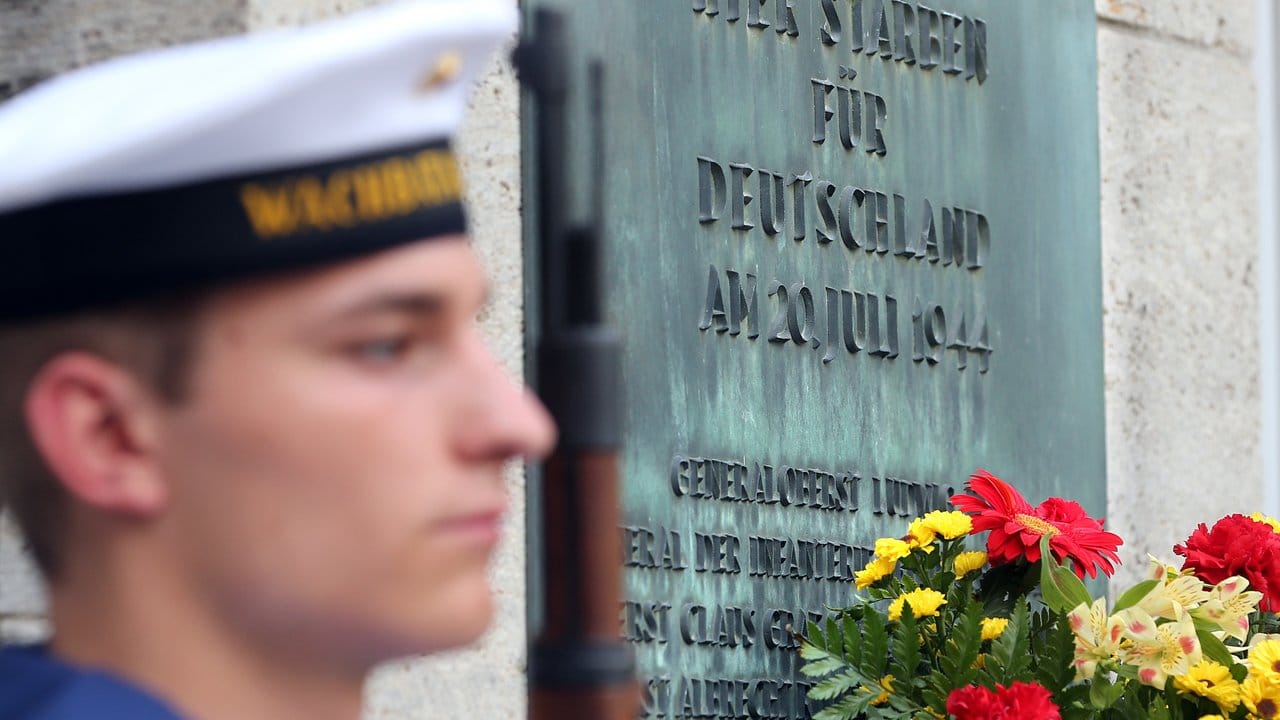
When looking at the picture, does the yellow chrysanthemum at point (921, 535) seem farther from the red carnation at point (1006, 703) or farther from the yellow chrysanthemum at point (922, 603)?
the red carnation at point (1006, 703)

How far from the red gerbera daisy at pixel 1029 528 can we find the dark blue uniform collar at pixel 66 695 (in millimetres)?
2622

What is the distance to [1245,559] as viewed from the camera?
14.6 ft

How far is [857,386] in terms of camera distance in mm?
4691

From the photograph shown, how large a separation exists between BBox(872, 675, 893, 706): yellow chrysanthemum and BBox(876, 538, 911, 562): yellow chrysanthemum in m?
0.23

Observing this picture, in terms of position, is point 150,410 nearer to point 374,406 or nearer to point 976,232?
point 374,406

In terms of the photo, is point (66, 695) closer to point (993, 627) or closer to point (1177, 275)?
point (993, 627)

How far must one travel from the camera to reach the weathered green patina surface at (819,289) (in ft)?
13.7

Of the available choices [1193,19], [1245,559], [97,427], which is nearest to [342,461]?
[97,427]

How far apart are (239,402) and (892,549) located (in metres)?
2.70

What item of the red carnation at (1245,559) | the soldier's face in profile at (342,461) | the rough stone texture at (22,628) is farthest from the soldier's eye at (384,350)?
the red carnation at (1245,559)

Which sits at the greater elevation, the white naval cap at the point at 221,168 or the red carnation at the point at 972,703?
the white naval cap at the point at 221,168

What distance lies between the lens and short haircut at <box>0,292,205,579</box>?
69.5 inches

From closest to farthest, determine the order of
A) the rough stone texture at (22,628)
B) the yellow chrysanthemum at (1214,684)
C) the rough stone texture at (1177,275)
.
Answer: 1. the rough stone texture at (22,628)
2. the yellow chrysanthemum at (1214,684)
3. the rough stone texture at (1177,275)

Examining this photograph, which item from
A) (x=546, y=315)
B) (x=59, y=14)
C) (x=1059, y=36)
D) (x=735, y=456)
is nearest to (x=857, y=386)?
(x=735, y=456)
